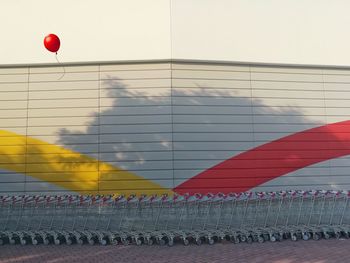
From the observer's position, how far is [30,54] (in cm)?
959

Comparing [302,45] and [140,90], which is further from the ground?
[302,45]

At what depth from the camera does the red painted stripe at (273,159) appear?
9.42 meters

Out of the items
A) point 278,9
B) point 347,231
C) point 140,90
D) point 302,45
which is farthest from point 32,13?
point 347,231

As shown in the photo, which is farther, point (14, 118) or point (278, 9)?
point (278, 9)

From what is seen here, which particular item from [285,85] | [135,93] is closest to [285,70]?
[285,85]

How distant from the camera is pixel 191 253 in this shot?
6.75 m

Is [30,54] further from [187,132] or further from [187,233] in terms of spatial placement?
[187,233]

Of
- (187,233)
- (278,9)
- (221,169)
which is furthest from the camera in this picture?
(278,9)

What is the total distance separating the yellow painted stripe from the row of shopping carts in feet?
5.52

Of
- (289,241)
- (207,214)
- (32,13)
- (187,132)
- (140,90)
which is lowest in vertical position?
(289,241)

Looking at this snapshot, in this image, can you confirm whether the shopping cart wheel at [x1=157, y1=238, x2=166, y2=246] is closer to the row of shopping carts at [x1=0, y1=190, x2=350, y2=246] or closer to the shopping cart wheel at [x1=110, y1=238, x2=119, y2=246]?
the row of shopping carts at [x1=0, y1=190, x2=350, y2=246]

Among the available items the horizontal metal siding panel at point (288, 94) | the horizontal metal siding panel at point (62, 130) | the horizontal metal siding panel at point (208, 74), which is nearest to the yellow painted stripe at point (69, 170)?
the horizontal metal siding panel at point (62, 130)

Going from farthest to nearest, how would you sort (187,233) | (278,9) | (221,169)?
1. (278,9)
2. (221,169)
3. (187,233)

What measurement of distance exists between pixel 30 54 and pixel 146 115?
132 inches
